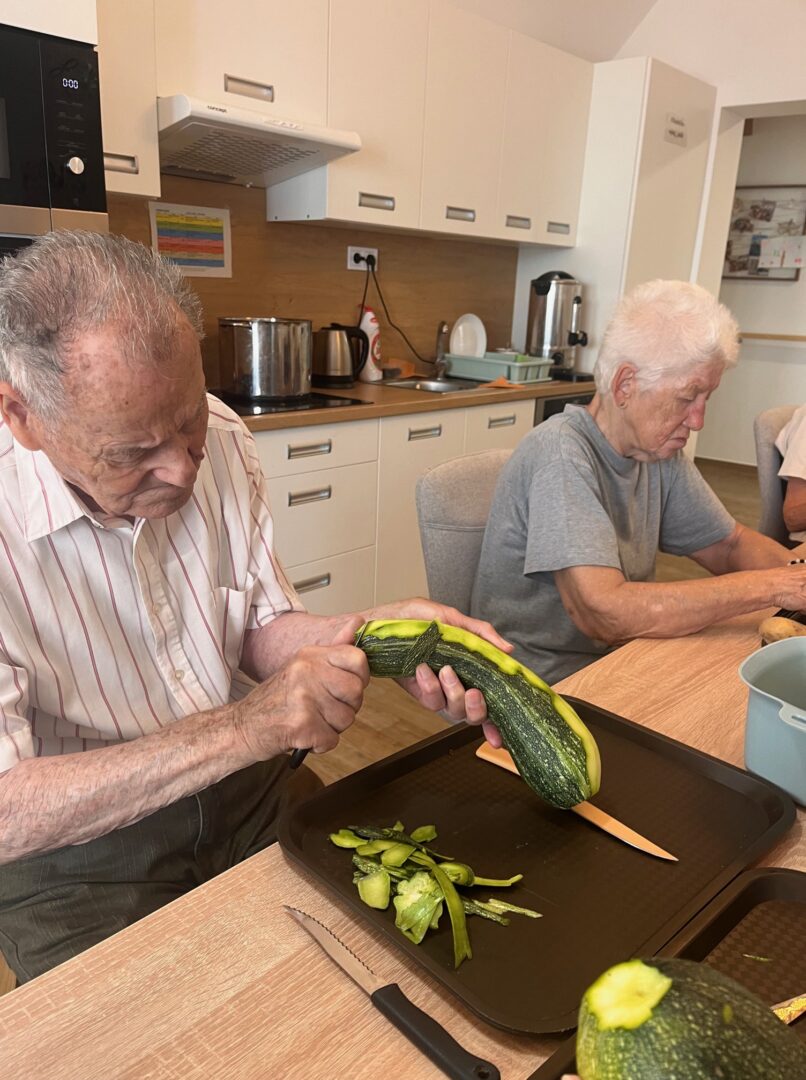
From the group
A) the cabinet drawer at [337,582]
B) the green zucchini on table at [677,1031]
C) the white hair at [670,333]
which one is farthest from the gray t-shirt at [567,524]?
the cabinet drawer at [337,582]

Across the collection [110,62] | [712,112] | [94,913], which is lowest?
[94,913]

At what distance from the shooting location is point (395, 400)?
283cm

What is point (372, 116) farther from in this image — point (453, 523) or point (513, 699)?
point (513, 699)

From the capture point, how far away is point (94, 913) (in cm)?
95

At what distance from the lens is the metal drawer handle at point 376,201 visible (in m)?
2.84

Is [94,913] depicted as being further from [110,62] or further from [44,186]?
[110,62]

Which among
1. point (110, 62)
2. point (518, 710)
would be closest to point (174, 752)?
point (518, 710)

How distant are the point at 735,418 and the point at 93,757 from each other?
583 cm

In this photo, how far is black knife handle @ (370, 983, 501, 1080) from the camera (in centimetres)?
55

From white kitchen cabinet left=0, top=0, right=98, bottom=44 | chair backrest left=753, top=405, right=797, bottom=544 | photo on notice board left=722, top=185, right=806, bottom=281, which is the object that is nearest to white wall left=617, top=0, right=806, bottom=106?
photo on notice board left=722, top=185, right=806, bottom=281

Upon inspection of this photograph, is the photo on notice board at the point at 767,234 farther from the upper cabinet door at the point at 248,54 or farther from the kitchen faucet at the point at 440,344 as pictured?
the upper cabinet door at the point at 248,54

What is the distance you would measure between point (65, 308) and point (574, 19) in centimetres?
368

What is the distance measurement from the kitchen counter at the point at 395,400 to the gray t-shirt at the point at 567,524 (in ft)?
3.45

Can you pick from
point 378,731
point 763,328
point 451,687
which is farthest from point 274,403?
point 763,328
